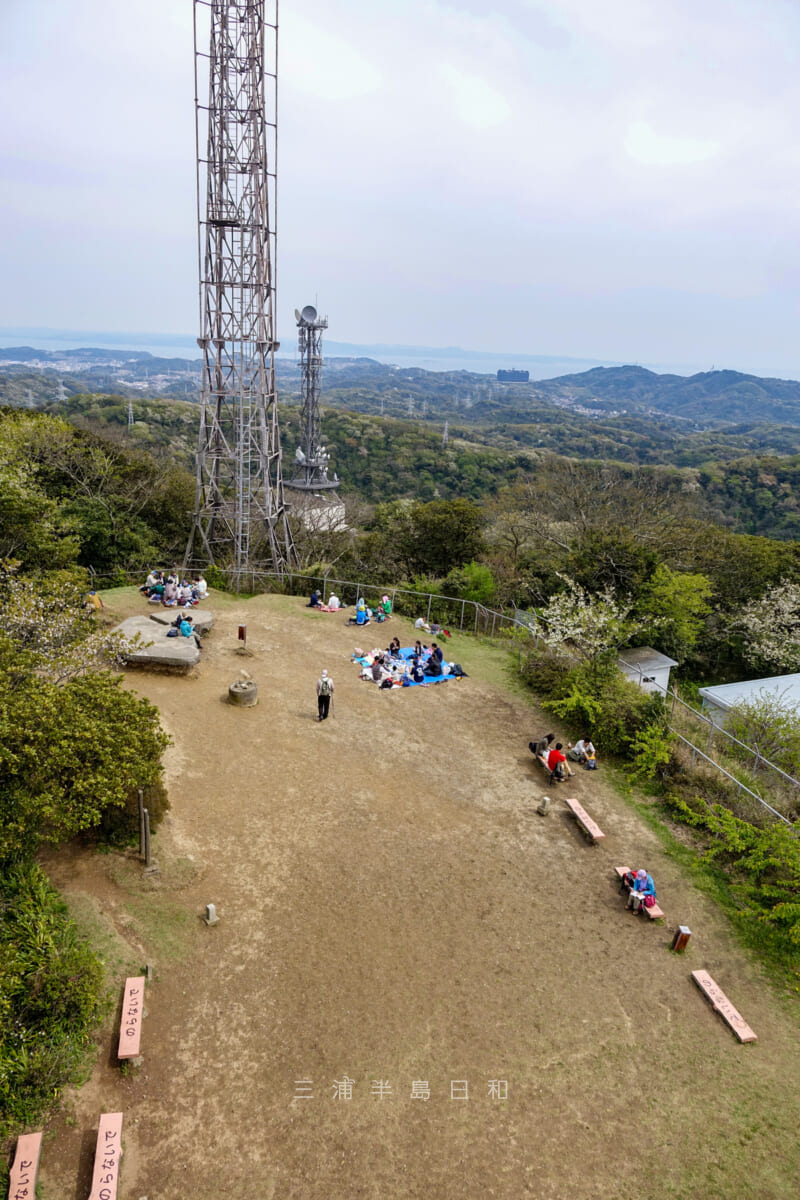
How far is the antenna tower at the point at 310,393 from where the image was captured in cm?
4803

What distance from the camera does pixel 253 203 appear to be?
77.4 ft

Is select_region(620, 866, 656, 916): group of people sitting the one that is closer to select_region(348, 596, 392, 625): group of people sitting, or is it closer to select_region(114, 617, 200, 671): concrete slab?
select_region(114, 617, 200, 671): concrete slab

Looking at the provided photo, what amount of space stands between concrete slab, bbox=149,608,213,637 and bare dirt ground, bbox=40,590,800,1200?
18.3ft

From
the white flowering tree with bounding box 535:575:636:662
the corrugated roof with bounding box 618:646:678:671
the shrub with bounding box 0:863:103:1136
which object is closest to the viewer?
the shrub with bounding box 0:863:103:1136

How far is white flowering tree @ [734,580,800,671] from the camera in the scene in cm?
2406

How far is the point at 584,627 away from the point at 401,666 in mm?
5436

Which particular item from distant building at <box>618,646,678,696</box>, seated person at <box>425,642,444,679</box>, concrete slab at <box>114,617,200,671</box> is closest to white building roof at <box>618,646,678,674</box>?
distant building at <box>618,646,678,696</box>

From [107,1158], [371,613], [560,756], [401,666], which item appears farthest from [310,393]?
[107,1158]

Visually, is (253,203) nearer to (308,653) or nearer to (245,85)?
(245,85)

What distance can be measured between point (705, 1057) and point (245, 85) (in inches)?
1201

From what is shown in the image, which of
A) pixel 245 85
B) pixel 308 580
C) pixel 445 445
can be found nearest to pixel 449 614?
pixel 308 580

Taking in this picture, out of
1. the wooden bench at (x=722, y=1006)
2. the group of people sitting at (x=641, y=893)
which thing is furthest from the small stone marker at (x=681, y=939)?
the group of people sitting at (x=641, y=893)

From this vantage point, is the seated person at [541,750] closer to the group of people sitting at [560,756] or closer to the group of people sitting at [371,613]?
the group of people sitting at [560,756]

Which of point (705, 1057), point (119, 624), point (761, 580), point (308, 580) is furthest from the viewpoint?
point (761, 580)
